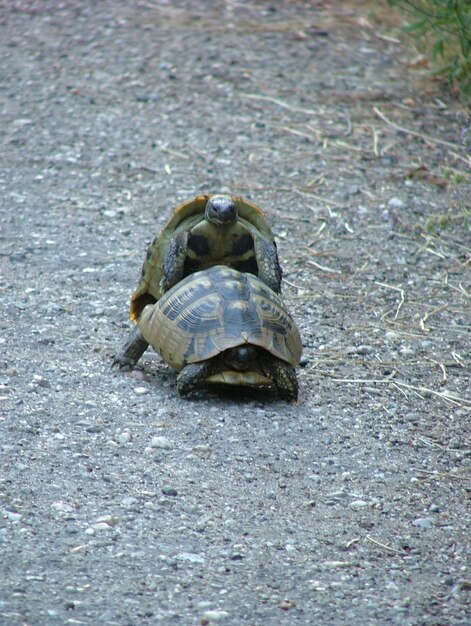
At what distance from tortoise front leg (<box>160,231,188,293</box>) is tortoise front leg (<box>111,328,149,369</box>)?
30 cm

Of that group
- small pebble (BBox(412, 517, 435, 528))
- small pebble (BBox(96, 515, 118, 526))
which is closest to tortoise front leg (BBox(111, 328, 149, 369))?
small pebble (BBox(96, 515, 118, 526))

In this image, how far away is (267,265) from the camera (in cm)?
503

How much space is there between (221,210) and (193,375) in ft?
2.79

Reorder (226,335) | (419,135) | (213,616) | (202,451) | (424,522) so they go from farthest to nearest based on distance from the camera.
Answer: (419,135) → (226,335) → (202,451) → (424,522) → (213,616)

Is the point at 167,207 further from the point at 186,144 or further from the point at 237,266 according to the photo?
the point at 237,266

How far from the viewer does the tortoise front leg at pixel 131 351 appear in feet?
16.0

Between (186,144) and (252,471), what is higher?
(252,471)

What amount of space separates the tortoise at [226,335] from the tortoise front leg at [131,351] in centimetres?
11

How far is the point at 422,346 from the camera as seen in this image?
5445 millimetres

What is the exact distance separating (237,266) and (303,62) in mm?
5147

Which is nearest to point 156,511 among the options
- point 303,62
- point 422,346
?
point 422,346

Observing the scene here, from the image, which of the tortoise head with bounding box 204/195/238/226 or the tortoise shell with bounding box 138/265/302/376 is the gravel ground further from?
the tortoise head with bounding box 204/195/238/226

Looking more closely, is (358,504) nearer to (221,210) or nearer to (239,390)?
(239,390)

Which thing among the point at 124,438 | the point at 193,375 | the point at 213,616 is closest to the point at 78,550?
the point at 213,616
